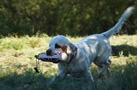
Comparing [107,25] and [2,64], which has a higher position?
[107,25]

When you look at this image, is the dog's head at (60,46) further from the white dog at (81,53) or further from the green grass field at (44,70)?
the green grass field at (44,70)

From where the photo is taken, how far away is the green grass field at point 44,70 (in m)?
3.33

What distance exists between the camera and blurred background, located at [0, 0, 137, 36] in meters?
16.7

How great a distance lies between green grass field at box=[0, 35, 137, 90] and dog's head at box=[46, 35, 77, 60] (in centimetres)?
50

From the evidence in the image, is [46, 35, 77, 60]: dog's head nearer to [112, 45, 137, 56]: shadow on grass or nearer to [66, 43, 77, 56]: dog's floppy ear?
[66, 43, 77, 56]: dog's floppy ear

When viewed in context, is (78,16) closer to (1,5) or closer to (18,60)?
(1,5)

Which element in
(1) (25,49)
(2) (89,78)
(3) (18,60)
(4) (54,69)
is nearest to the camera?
(2) (89,78)

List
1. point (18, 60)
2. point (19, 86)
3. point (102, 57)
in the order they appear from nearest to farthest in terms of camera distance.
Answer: point (19, 86), point (102, 57), point (18, 60)

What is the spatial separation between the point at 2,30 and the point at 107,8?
7783 mm

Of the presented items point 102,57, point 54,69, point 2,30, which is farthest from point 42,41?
point 2,30

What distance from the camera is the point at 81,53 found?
13.6 ft

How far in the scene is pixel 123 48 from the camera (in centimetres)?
703

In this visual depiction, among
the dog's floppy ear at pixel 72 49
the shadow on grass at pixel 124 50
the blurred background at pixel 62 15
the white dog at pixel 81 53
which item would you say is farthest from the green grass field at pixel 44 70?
the blurred background at pixel 62 15

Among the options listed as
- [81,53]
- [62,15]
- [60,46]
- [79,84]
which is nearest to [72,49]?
[60,46]
